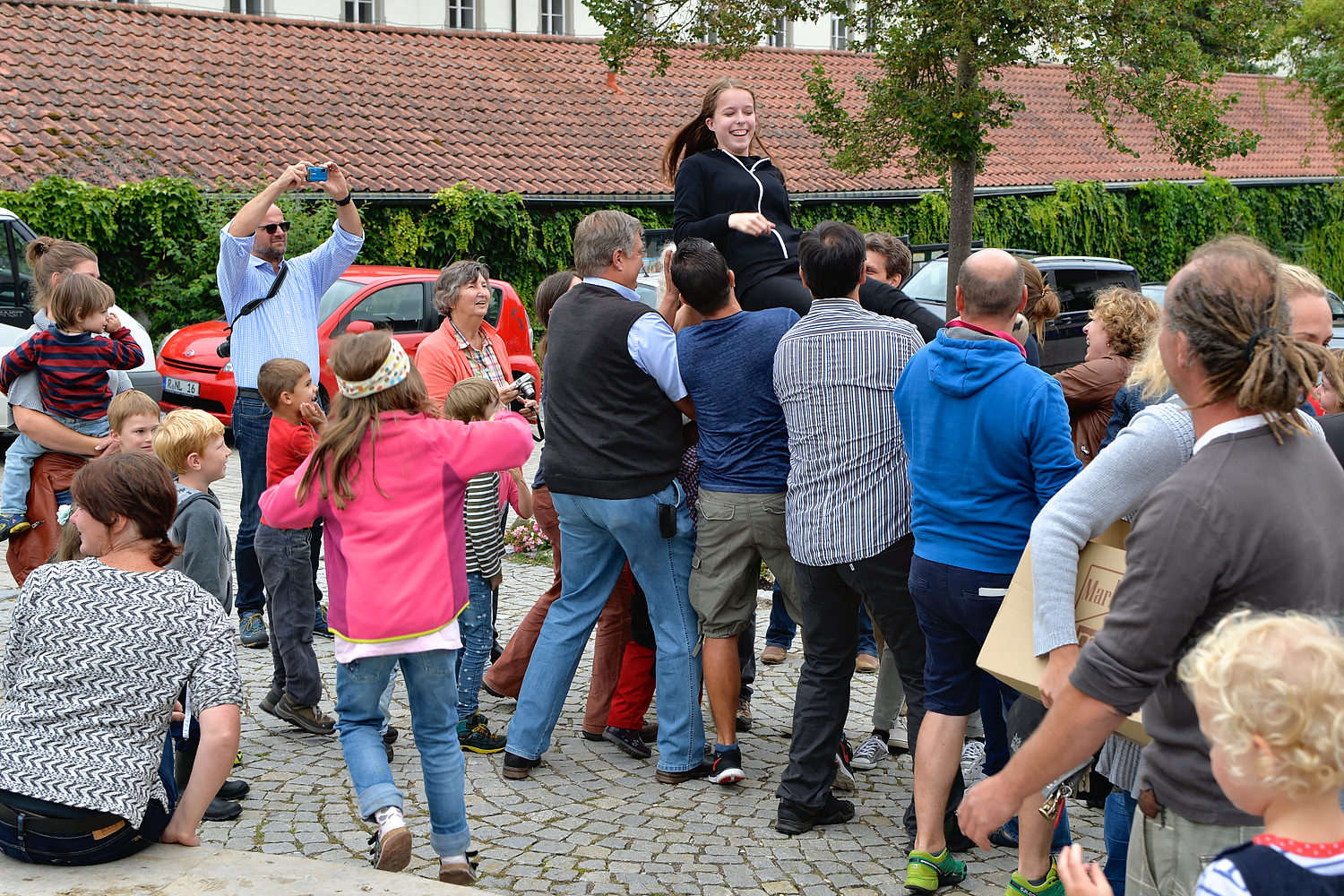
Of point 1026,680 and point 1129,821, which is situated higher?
point 1026,680

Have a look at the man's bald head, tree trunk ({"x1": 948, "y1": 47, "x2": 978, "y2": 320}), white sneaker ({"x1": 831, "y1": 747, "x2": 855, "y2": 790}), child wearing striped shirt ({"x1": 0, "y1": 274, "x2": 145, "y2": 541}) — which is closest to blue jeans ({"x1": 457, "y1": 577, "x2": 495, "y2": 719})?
white sneaker ({"x1": 831, "y1": 747, "x2": 855, "y2": 790})

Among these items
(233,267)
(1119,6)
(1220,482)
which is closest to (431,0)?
(1119,6)

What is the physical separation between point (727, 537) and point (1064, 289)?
13585 millimetres

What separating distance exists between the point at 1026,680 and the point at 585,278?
8.59 ft

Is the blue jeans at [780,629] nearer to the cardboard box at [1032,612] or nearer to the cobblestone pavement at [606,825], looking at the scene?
the cobblestone pavement at [606,825]

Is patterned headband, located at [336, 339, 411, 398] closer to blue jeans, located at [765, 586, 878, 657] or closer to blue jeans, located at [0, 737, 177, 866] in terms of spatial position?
blue jeans, located at [0, 737, 177, 866]

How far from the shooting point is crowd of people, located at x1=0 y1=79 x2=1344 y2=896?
87.1 inches

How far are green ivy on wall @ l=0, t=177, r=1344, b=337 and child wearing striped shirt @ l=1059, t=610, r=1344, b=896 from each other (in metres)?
16.0

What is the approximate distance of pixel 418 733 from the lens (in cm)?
383

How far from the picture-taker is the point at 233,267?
611 cm

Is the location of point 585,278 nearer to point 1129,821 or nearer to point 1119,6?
point 1129,821

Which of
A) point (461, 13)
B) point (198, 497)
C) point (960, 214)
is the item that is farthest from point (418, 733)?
point (461, 13)

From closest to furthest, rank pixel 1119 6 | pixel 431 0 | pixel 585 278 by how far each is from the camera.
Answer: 1. pixel 585 278
2. pixel 1119 6
3. pixel 431 0

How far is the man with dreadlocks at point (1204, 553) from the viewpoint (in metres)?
2.15
